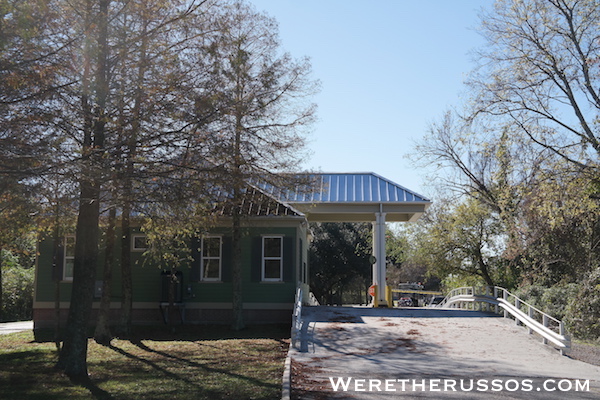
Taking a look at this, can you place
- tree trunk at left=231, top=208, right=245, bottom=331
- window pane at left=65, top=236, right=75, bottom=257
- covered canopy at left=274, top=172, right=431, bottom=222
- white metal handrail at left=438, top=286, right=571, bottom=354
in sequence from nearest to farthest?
white metal handrail at left=438, top=286, right=571, bottom=354 < tree trunk at left=231, top=208, right=245, bottom=331 < window pane at left=65, top=236, right=75, bottom=257 < covered canopy at left=274, top=172, right=431, bottom=222

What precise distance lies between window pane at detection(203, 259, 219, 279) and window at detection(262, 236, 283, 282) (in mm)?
1774

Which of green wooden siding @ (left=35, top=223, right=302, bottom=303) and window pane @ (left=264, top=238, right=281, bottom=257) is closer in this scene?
green wooden siding @ (left=35, top=223, right=302, bottom=303)

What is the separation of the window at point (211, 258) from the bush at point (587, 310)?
1182 cm

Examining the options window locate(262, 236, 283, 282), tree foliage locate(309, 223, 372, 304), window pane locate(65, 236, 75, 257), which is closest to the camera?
window locate(262, 236, 283, 282)

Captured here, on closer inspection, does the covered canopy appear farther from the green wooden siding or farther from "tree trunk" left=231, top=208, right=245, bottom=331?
"tree trunk" left=231, top=208, right=245, bottom=331

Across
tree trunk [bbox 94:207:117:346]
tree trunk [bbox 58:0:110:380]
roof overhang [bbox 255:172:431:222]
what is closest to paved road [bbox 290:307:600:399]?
tree trunk [bbox 58:0:110:380]

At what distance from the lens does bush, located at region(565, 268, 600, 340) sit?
1719cm

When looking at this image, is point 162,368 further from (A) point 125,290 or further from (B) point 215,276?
(B) point 215,276

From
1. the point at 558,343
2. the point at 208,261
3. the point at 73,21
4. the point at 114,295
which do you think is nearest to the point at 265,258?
the point at 208,261

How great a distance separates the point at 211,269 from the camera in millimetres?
21734

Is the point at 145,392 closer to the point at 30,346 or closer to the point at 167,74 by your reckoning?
the point at 167,74

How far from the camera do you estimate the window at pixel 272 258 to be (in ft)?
70.3

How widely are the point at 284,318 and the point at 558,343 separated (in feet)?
31.8

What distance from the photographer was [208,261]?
2177cm
